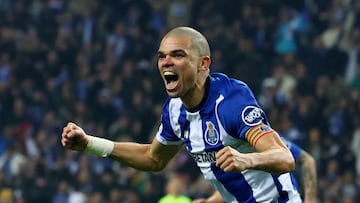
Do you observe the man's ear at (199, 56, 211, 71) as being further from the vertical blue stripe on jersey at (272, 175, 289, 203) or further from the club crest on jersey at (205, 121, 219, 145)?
the vertical blue stripe on jersey at (272, 175, 289, 203)

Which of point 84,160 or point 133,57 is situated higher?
point 133,57

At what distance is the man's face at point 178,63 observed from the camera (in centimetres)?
668

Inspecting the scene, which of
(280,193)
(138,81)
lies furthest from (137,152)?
(138,81)

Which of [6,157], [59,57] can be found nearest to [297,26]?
[59,57]

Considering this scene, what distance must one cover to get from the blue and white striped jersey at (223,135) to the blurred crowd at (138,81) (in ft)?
26.2

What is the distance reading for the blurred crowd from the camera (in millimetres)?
16516

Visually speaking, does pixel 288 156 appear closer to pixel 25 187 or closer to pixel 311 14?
pixel 25 187

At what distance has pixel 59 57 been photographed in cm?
2033

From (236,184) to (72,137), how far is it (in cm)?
111

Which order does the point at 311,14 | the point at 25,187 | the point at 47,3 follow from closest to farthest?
the point at 25,187, the point at 311,14, the point at 47,3

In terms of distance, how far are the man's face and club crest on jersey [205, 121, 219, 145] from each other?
0.28 m

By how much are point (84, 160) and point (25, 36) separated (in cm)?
470

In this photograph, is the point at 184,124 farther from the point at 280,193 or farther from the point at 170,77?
the point at 280,193

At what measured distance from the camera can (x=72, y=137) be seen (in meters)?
6.75
